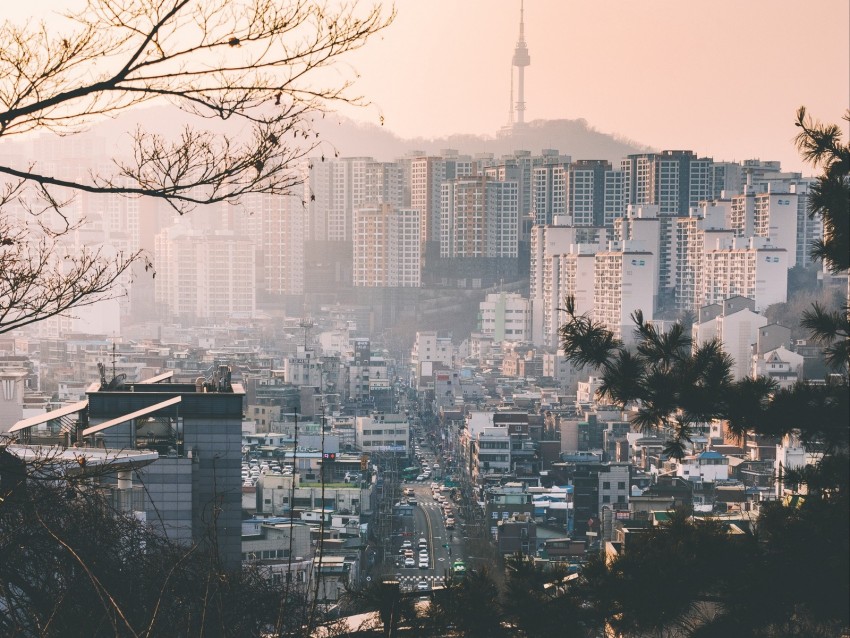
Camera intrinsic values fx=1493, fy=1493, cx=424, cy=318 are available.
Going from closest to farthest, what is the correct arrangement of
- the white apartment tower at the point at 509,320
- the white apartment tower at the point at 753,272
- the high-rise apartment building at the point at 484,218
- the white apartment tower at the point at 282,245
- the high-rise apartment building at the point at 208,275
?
the white apartment tower at the point at 753,272
the white apartment tower at the point at 509,320
the high-rise apartment building at the point at 484,218
the high-rise apartment building at the point at 208,275
the white apartment tower at the point at 282,245

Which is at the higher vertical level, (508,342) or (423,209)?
(423,209)

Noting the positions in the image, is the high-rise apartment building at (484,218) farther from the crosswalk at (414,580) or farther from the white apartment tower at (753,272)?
the crosswalk at (414,580)

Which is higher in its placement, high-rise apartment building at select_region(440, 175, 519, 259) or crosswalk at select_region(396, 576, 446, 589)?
high-rise apartment building at select_region(440, 175, 519, 259)

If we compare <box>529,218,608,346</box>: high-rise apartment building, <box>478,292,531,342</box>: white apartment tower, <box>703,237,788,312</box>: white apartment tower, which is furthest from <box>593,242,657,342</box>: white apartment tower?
<box>478,292,531,342</box>: white apartment tower

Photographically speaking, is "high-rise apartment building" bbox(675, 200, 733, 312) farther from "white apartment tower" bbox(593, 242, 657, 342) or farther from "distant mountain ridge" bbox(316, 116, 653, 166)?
"distant mountain ridge" bbox(316, 116, 653, 166)

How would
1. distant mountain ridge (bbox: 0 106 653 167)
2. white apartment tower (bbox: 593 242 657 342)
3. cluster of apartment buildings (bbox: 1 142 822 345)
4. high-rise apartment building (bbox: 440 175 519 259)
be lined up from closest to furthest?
white apartment tower (bbox: 593 242 657 342) → cluster of apartment buildings (bbox: 1 142 822 345) → high-rise apartment building (bbox: 440 175 519 259) → distant mountain ridge (bbox: 0 106 653 167)

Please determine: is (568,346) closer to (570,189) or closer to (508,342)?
(508,342)

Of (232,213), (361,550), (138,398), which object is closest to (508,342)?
(232,213)

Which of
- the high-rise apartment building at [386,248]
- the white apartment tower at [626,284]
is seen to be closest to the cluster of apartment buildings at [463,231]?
the high-rise apartment building at [386,248]

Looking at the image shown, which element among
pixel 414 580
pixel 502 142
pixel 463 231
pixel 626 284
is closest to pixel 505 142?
pixel 502 142

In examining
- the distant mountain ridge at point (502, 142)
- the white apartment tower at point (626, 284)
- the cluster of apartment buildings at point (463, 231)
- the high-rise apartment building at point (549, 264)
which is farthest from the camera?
the distant mountain ridge at point (502, 142)

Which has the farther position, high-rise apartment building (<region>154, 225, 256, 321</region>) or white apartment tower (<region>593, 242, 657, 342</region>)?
high-rise apartment building (<region>154, 225, 256, 321</region>)
